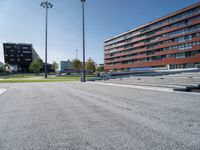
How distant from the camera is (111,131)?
3717mm

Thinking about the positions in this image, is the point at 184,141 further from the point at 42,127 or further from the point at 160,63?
the point at 160,63

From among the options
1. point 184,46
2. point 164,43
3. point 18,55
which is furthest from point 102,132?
point 18,55

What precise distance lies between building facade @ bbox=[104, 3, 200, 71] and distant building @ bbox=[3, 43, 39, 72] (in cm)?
6728

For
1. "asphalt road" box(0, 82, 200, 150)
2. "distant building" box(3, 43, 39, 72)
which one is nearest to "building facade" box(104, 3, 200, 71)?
"asphalt road" box(0, 82, 200, 150)

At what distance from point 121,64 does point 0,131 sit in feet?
254

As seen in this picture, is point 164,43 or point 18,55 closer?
point 164,43

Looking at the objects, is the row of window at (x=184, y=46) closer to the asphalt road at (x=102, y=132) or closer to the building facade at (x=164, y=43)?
the building facade at (x=164, y=43)

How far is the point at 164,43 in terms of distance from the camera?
5666 centimetres

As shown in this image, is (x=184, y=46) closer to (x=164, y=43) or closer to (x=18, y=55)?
(x=164, y=43)

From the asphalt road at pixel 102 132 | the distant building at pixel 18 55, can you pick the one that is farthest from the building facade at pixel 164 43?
the distant building at pixel 18 55

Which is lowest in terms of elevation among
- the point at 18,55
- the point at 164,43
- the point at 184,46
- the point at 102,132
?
the point at 102,132

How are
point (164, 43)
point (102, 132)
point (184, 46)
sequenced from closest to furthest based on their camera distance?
point (102, 132), point (184, 46), point (164, 43)

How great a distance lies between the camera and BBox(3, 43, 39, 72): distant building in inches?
3947

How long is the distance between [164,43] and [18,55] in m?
94.9
